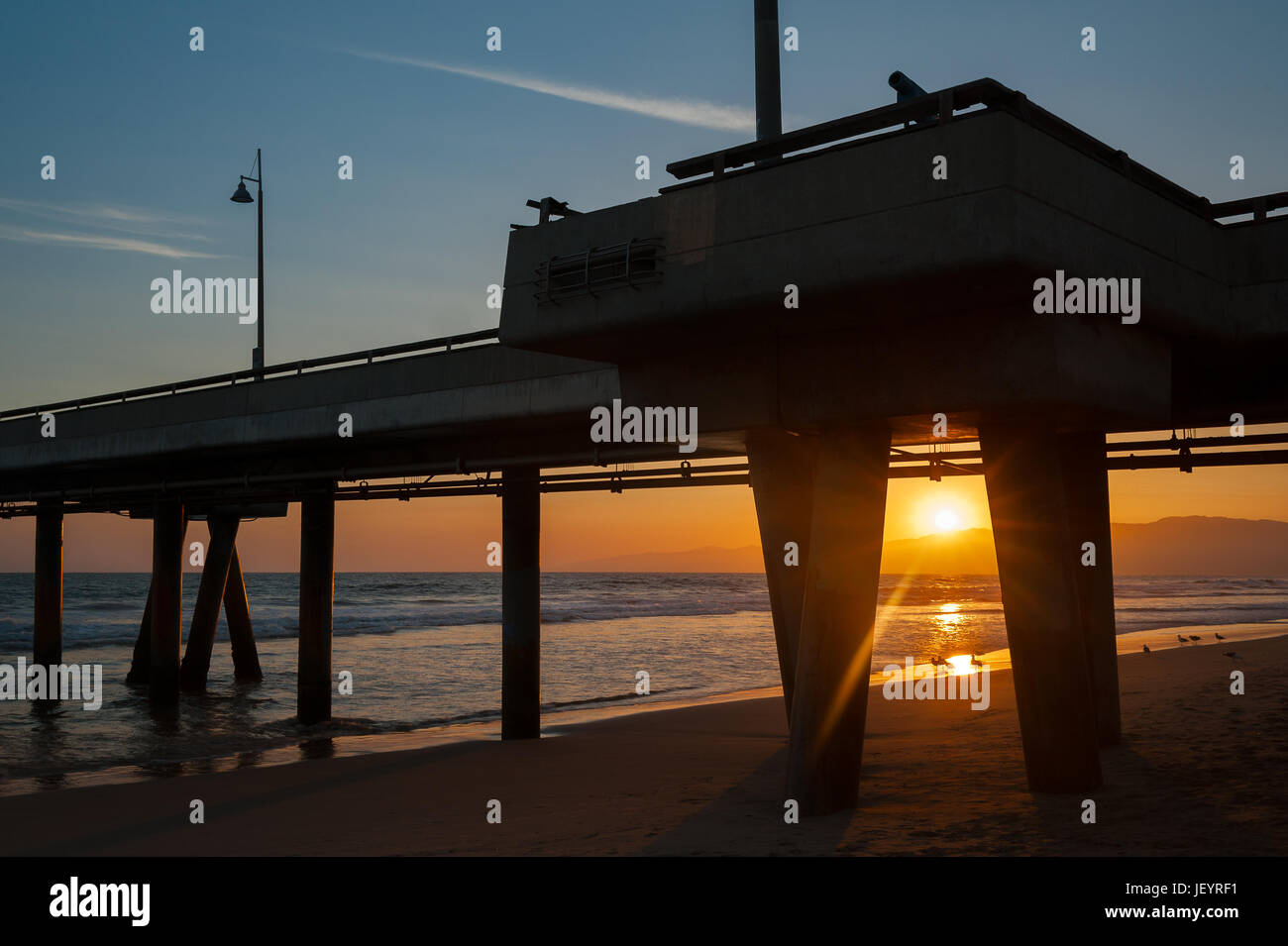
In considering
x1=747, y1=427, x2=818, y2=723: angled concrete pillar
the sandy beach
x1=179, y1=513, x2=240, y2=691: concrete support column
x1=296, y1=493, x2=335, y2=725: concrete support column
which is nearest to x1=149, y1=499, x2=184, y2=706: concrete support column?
x1=179, y1=513, x2=240, y2=691: concrete support column

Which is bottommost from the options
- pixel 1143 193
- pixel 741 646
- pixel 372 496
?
pixel 741 646

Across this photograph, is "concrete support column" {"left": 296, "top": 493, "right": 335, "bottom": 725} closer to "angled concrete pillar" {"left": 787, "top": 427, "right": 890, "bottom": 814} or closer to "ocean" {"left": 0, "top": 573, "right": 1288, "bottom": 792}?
"ocean" {"left": 0, "top": 573, "right": 1288, "bottom": 792}

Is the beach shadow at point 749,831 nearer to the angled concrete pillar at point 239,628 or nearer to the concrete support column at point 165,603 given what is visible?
the concrete support column at point 165,603

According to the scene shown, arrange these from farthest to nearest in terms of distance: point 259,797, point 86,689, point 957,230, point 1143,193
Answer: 1. point 86,689
2. point 259,797
3. point 1143,193
4. point 957,230

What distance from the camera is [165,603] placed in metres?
29.4

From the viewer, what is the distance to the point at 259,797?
15.5 metres

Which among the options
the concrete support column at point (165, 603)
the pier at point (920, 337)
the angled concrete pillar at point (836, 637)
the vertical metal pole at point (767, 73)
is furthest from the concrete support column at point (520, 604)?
the concrete support column at point (165, 603)

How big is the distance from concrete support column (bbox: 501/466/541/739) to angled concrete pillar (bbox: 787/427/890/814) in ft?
31.9

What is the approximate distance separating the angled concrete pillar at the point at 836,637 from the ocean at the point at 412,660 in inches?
521

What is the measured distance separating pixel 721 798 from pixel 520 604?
869 centimetres

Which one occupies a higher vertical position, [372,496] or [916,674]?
[372,496]
